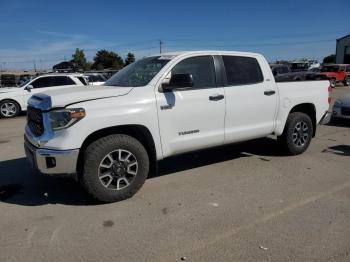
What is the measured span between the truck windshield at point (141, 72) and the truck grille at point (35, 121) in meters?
1.23

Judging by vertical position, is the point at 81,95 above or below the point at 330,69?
above

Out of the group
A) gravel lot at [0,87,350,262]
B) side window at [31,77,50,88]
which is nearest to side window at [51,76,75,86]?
side window at [31,77,50,88]

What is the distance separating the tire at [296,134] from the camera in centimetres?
643

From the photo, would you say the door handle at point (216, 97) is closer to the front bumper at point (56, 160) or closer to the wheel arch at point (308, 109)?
the wheel arch at point (308, 109)

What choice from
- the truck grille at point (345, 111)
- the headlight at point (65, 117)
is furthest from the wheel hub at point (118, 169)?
the truck grille at point (345, 111)

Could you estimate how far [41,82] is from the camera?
1415 centimetres

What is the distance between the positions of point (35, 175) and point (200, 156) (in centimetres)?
280

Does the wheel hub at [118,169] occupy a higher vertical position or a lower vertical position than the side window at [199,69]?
lower

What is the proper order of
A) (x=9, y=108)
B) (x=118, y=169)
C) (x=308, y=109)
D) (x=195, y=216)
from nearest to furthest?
(x=195, y=216)
(x=118, y=169)
(x=308, y=109)
(x=9, y=108)

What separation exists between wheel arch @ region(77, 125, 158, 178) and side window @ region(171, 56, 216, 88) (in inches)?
37.8

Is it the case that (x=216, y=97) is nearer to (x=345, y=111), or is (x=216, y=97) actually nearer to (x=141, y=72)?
(x=141, y=72)

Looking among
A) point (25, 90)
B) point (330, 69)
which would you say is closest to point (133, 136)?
point (25, 90)

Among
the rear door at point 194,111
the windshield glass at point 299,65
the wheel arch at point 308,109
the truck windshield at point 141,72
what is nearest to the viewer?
the rear door at point 194,111

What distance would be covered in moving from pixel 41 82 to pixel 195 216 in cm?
1161
